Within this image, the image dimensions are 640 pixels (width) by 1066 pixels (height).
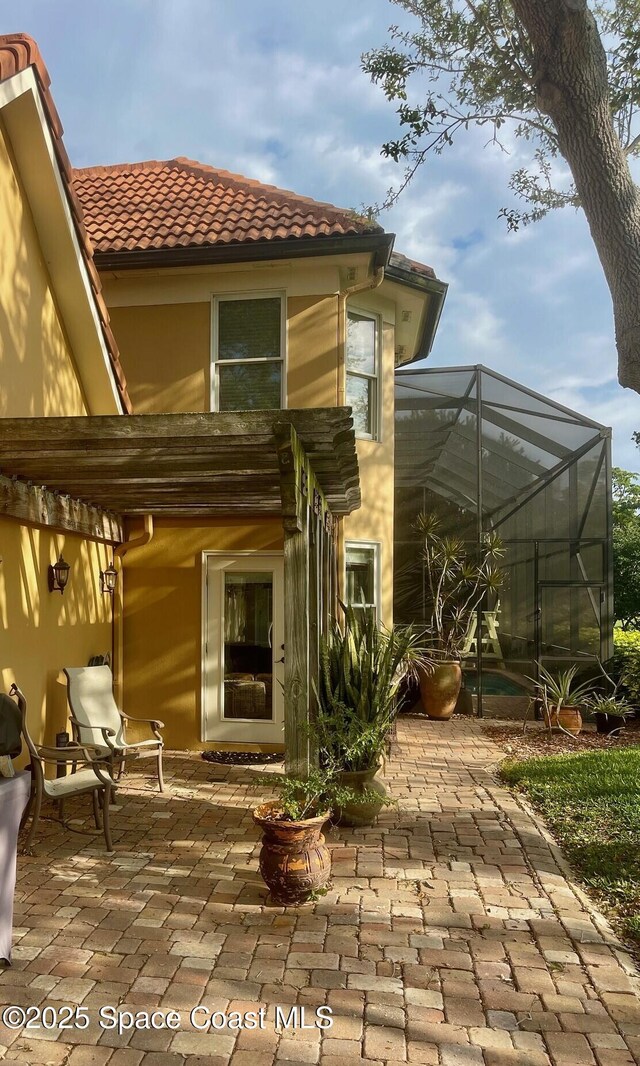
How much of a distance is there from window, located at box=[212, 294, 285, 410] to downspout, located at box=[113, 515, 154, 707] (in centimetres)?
181

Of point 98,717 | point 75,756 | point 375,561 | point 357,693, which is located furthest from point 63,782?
point 375,561

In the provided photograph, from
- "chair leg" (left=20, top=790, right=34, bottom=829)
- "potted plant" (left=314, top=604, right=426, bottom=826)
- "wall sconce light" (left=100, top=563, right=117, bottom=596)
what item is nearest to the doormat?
"potted plant" (left=314, top=604, right=426, bottom=826)

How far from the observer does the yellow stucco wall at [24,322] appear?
5.83 meters

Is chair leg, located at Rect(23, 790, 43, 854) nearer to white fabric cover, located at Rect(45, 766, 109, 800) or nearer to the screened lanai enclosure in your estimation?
white fabric cover, located at Rect(45, 766, 109, 800)

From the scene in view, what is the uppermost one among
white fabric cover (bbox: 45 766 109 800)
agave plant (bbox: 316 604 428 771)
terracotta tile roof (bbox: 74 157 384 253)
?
terracotta tile roof (bbox: 74 157 384 253)

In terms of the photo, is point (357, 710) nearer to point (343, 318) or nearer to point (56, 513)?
point (56, 513)

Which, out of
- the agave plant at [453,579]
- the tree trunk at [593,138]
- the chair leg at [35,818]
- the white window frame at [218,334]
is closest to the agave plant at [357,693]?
the chair leg at [35,818]

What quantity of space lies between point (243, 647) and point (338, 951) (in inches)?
195

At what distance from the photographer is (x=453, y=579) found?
11359mm

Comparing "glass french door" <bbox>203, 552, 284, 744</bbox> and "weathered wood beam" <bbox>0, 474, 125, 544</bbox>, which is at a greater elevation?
"weathered wood beam" <bbox>0, 474, 125, 544</bbox>

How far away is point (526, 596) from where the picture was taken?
11.3 m

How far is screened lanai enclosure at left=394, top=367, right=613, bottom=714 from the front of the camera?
11055mm

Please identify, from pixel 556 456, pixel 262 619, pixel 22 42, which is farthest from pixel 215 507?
pixel 556 456

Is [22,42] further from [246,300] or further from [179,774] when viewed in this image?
[179,774]
